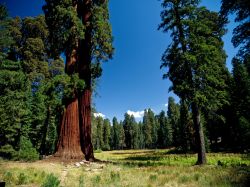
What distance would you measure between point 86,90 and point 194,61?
7.05m

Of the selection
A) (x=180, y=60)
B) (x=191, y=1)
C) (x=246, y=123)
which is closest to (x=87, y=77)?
(x=180, y=60)

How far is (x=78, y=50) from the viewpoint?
594 inches

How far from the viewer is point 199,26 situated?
15.6 m

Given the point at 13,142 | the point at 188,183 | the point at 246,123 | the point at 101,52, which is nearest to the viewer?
the point at 188,183

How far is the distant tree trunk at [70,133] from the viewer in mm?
13172

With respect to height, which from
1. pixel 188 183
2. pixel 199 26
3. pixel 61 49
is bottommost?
pixel 188 183

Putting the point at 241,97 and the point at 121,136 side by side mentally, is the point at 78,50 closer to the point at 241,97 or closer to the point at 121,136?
the point at 241,97

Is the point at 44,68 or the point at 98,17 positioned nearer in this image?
the point at 98,17

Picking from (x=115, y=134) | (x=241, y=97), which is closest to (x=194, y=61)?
(x=241, y=97)

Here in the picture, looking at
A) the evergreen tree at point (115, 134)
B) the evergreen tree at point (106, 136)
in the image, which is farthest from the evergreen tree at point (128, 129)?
the evergreen tree at point (106, 136)

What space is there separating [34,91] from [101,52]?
554 inches

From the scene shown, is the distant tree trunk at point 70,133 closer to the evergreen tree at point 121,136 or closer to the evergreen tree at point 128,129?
the evergreen tree at point 128,129

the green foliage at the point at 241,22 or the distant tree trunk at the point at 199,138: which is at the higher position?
the green foliage at the point at 241,22

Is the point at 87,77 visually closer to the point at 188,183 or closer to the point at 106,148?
the point at 188,183
